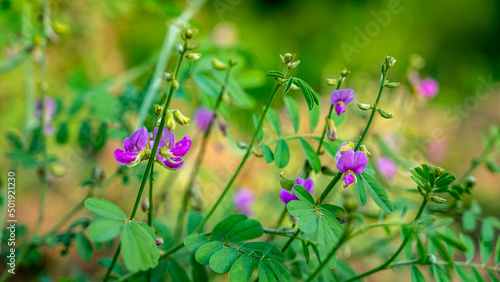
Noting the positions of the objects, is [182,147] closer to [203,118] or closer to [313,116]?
[313,116]

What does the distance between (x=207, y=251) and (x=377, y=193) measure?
29 centimetres

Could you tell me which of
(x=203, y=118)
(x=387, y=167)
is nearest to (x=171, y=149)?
(x=203, y=118)

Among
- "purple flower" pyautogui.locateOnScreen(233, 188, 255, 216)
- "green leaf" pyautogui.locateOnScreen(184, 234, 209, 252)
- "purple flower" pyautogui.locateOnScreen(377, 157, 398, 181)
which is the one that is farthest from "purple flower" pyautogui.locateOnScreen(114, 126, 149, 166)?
"purple flower" pyautogui.locateOnScreen(377, 157, 398, 181)

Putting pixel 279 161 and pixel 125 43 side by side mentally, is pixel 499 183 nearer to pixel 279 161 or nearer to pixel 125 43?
pixel 279 161

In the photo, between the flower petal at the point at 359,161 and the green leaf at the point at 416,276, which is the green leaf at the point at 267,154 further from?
the green leaf at the point at 416,276

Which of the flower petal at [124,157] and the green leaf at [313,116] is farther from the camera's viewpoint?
the green leaf at [313,116]

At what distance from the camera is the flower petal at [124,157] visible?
57cm

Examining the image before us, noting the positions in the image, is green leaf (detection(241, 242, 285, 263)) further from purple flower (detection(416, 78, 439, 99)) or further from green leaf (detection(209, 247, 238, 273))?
purple flower (detection(416, 78, 439, 99))

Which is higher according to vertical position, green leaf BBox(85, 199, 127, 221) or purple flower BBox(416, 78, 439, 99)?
purple flower BBox(416, 78, 439, 99)

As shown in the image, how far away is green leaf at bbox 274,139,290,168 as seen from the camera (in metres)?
0.72

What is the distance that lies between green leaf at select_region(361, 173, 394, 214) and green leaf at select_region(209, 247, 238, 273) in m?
0.24

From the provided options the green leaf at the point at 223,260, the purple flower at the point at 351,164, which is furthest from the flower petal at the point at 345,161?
the green leaf at the point at 223,260

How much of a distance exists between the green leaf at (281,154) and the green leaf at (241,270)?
18cm

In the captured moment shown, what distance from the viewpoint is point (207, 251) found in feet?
2.01
